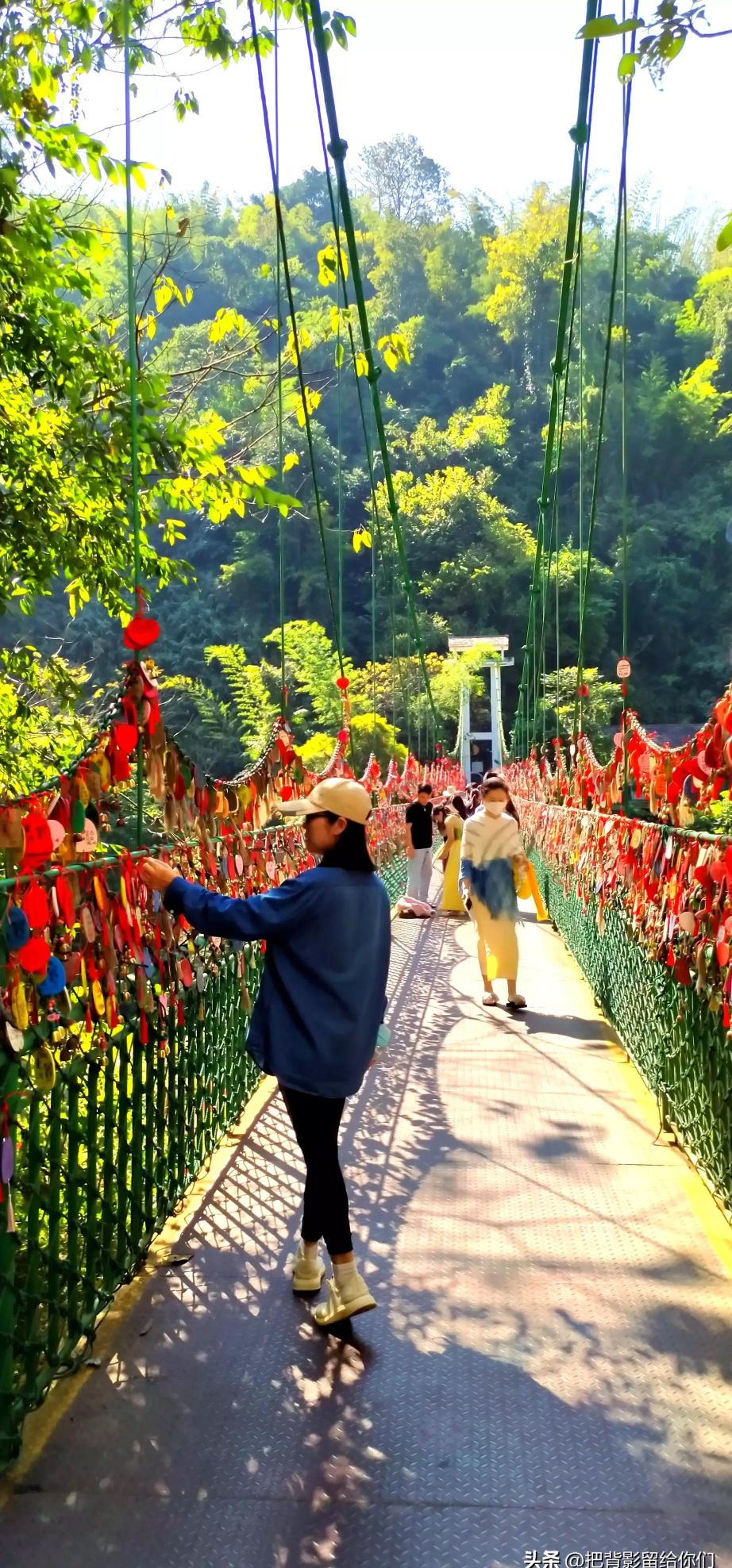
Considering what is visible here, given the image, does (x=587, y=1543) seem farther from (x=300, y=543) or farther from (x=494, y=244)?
(x=494, y=244)

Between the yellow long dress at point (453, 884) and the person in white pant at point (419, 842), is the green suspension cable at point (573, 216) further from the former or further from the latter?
the yellow long dress at point (453, 884)

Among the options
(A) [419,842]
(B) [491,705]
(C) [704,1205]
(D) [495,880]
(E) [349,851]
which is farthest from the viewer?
(B) [491,705]

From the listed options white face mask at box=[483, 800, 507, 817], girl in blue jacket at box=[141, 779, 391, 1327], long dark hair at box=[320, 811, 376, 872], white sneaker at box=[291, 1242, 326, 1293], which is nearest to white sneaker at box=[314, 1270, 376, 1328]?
girl in blue jacket at box=[141, 779, 391, 1327]

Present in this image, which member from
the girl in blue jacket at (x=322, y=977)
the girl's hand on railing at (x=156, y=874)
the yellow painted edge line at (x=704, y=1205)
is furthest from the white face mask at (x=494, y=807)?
the girl's hand on railing at (x=156, y=874)

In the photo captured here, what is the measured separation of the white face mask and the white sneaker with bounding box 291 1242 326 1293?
9.84ft

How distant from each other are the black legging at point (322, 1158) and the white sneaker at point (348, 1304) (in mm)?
68

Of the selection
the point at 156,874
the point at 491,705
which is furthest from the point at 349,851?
the point at 491,705

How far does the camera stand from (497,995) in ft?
17.5

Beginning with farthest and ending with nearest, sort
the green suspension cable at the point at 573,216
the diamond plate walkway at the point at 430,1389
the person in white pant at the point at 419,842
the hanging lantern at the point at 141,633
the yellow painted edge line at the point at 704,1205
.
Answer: the person in white pant at the point at 419,842 → the green suspension cable at the point at 573,216 → the yellow painted edge line at the point at 704,1205 → the hanging lantern at the point at 141,633 → the diamond plate walkway at the point at 430,1389

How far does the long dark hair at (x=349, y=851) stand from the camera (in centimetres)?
218

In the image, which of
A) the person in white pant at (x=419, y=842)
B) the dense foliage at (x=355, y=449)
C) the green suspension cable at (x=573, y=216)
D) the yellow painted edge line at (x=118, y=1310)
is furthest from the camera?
the person in white pant at (x=419, y=842)

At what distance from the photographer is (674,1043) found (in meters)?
3.00

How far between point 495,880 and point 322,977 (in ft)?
9.97

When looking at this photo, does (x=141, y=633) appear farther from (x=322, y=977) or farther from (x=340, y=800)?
(x=322, y=977)
